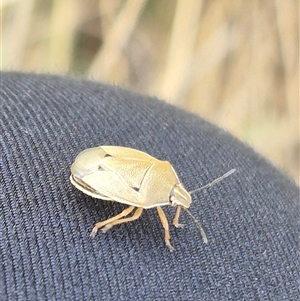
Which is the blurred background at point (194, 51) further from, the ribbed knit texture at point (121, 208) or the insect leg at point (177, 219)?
the insect leg at point (177, 219)

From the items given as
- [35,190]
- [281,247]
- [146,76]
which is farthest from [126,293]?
[146,76]

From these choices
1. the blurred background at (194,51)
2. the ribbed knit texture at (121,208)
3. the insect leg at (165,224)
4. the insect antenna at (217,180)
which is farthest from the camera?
the blurred background at (194,51)

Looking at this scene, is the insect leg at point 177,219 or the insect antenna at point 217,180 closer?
the insect leg at point 177,219

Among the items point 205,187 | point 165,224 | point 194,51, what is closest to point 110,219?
point 165,224

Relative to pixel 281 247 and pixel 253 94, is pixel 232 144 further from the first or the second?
pixel 253 94

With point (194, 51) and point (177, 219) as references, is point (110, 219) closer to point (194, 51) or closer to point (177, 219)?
point (177, 219)

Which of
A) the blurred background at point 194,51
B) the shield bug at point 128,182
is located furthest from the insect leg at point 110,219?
the blurred background at point 194,51
